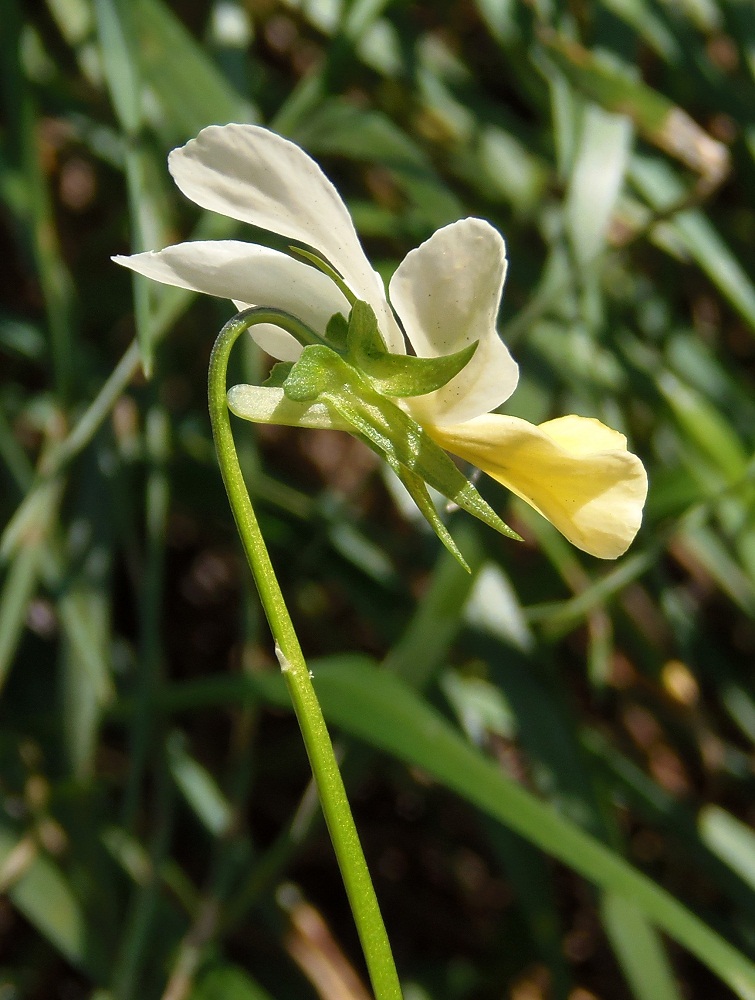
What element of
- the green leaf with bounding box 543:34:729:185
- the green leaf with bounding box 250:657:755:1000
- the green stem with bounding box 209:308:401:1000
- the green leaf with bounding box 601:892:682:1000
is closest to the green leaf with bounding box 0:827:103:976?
the green leaf with bounding box 250:657:755:1000

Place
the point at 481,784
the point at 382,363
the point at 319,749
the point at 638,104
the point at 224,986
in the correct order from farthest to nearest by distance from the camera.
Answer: the point at 638,104 < the point at 224,986 < the point at 481,784 < the point at 382,363 < the point at 319,749

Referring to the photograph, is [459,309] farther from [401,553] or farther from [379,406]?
[401,553]

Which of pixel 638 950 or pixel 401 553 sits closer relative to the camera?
pixel 638 950

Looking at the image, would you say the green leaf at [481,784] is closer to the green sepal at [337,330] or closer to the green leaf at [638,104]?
the green sepal at [337,330]

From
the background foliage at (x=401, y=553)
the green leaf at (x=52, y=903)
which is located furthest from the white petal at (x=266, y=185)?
the green leaf at (x=52, y=903)

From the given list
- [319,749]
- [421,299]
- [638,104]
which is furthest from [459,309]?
[638,104]

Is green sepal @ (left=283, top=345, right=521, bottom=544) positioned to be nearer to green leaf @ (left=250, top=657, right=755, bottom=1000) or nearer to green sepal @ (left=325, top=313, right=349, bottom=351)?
green sepal @ (left=325, top=313, right=349, bottom=351)
